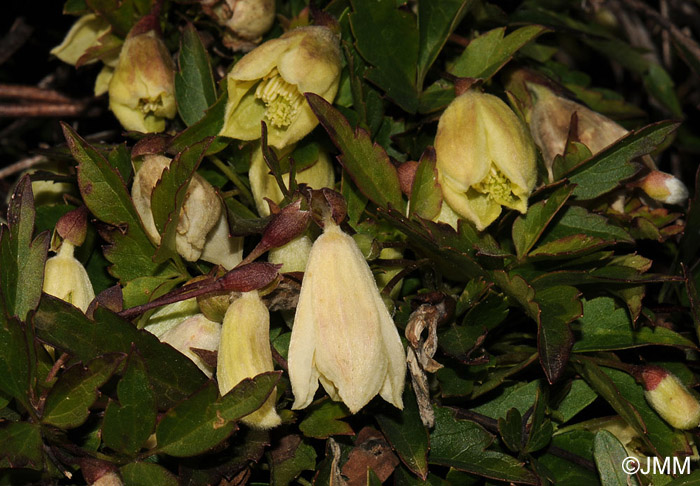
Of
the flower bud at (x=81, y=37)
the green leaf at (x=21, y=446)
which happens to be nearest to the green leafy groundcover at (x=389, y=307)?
the green leaf at (x=21, y=446)

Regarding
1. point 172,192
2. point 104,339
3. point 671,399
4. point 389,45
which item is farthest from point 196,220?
point 671,399

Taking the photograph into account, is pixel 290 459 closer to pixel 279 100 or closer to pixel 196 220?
pixel 196 220

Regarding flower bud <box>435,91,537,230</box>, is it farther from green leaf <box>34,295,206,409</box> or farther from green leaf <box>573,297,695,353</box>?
green leaf <box>34,295,206,409</box>

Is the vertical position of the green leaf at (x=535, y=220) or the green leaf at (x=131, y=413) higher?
the green leaf at (x=535, y=220)

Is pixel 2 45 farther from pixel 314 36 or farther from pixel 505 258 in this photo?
pixel 505 258

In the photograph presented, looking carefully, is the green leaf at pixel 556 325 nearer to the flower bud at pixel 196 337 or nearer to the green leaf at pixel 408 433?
the green leaf at pixel 408 433

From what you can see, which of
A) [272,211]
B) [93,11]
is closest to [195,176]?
[272,211]
